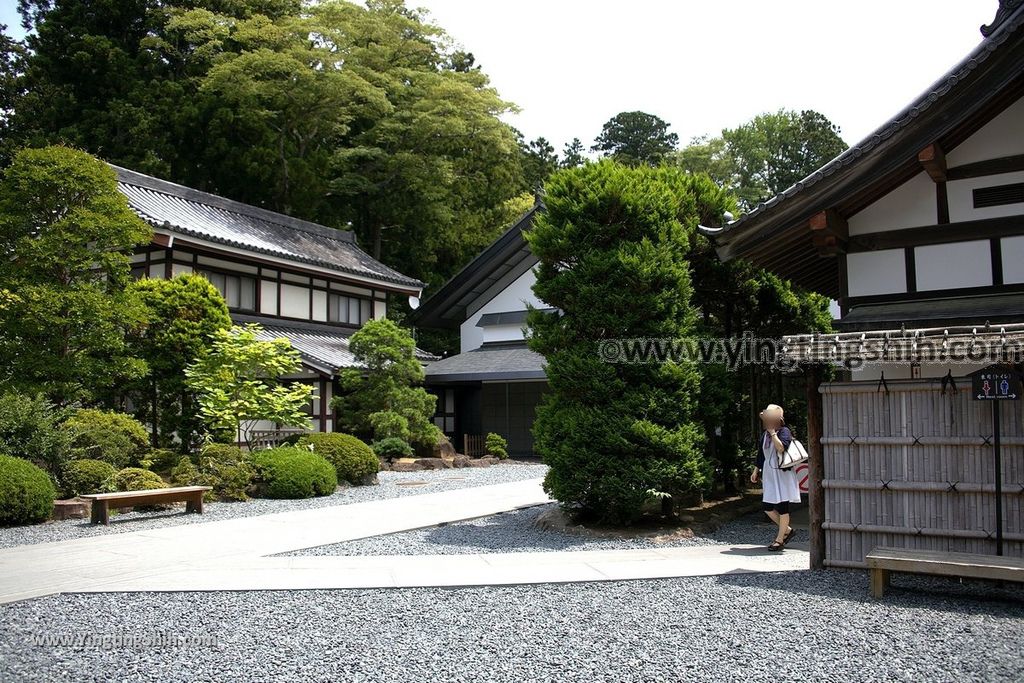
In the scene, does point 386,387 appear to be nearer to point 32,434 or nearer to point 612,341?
point 32,434

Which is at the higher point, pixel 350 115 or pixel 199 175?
pixel 350 115

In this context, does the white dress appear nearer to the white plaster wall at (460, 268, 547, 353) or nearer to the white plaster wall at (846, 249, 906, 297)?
the white plaster wall at (846, 249, 906, 297)

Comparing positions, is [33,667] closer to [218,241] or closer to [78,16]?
[218,241]

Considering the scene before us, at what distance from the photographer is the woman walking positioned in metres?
9.03

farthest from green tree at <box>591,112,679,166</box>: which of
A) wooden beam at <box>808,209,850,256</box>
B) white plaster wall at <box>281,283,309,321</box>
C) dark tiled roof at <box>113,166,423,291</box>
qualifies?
wooden beam at <box>808,209,850,256</box>

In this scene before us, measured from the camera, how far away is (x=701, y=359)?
36.9 feet

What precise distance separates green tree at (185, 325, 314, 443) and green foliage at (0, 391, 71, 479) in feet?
9.62

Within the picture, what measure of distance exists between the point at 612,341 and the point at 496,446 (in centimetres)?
1456

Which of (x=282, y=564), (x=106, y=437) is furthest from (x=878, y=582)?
(x=106, y=437)

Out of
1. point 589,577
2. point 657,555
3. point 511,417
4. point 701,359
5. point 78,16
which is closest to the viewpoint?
point 589,577

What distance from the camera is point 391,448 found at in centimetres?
2098

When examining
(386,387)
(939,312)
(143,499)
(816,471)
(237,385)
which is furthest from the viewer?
(386,387)

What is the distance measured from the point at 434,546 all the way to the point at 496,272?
19.0 m

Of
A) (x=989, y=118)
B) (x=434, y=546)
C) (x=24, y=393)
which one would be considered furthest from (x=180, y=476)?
(x=989, y=118)
